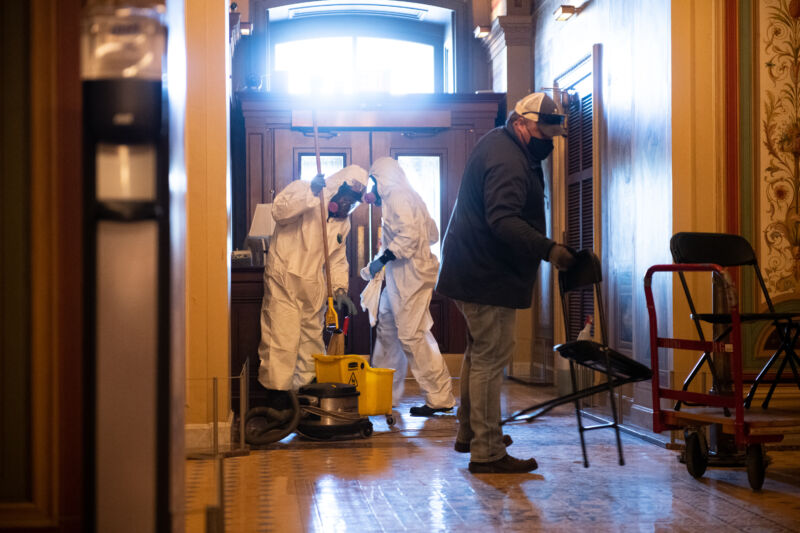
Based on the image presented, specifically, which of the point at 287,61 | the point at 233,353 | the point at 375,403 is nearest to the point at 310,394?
the point at 375,403

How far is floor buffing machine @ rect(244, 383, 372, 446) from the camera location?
4.48 meters

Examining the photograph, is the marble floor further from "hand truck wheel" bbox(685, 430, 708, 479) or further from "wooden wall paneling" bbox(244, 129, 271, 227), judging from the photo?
"wooden wall paneling" bbox(244, 129, 271, 227)

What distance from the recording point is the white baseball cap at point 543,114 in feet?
11.8

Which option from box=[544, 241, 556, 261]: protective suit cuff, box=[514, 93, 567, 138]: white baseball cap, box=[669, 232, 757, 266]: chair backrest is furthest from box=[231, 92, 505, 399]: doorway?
box=[544, 241, 556, 261]: protective suit cuff

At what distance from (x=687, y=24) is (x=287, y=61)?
5.44 metres

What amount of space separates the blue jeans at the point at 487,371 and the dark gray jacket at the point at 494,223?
7 centimetres

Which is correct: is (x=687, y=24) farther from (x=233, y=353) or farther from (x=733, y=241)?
(x=233, y=353)

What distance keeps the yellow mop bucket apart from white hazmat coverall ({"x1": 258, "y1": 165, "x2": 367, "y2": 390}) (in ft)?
0.54

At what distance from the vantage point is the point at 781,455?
414cm

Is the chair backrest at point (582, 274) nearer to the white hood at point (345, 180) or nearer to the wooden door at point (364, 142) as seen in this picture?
the white hood at point (345, 180)

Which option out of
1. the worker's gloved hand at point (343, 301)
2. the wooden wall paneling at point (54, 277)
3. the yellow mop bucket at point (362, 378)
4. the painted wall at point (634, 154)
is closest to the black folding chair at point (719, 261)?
the painted wall at point (634, 154)

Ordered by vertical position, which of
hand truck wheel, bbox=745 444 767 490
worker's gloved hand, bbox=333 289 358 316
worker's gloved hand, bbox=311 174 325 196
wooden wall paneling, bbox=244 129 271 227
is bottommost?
hand truck wheel, bbox=745 444 767 490

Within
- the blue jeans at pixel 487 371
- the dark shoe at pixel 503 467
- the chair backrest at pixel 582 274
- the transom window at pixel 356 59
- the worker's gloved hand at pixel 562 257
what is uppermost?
the transom window at pixel 356 59

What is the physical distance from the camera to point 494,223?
3.44 meters
